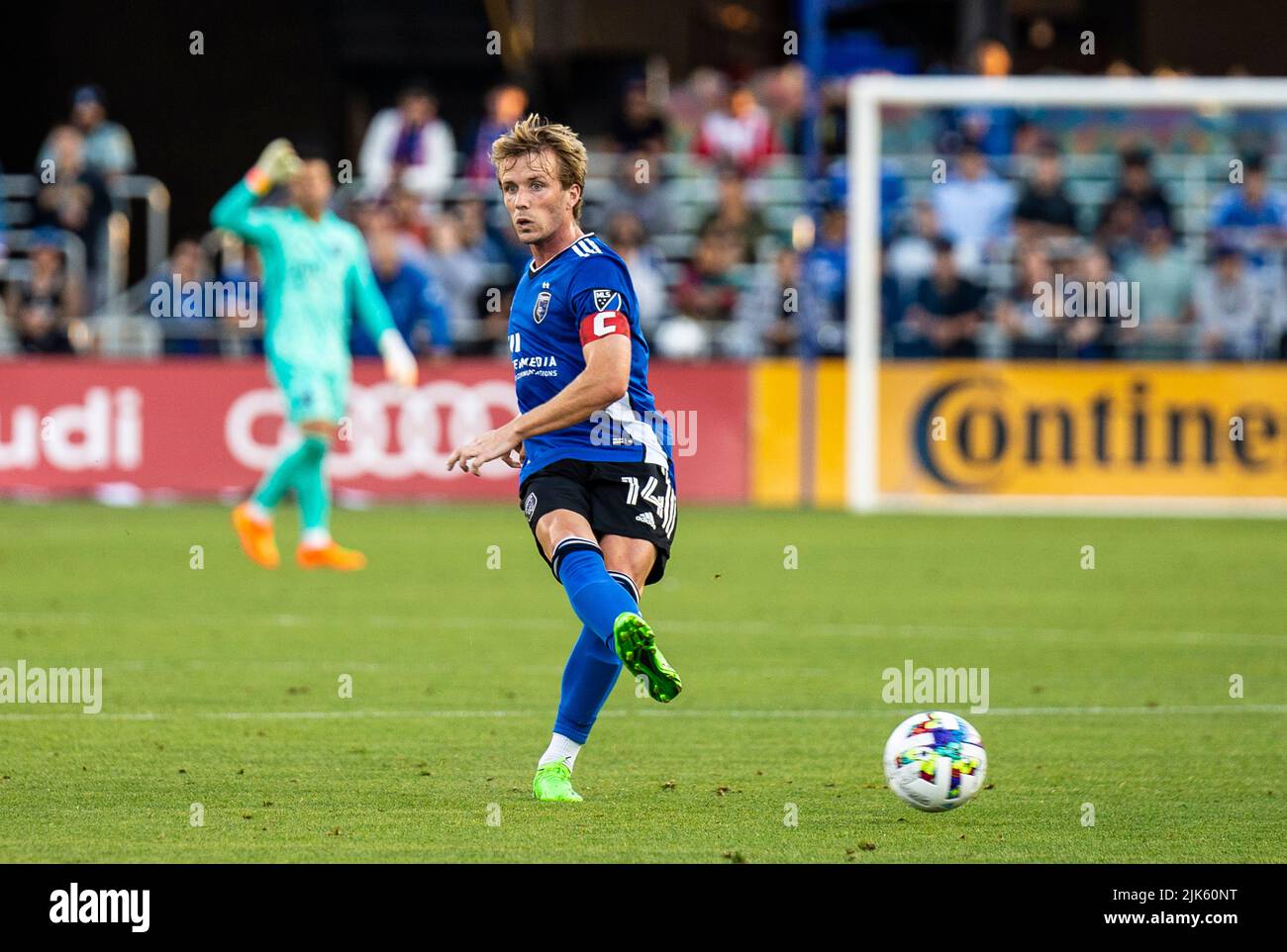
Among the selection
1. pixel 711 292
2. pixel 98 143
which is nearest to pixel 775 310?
pixel 711 292

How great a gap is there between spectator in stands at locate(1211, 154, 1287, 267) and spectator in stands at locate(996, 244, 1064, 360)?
182 cm

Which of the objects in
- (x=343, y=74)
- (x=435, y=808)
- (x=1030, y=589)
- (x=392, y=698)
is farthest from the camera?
(x=343, y=74)

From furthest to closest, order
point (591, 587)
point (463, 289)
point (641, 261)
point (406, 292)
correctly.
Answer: point (463, 289) < point (641, 261) < point (406, 292) < point (591, 587)

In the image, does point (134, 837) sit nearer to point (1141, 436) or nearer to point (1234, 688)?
point (1234, 688)

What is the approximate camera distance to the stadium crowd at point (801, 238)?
20.9 m

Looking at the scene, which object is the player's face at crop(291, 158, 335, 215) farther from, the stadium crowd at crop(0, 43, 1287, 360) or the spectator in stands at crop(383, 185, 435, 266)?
the spectator in stands at crop(383, 185, 435, 266)

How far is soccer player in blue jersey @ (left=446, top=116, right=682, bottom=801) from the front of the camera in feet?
22.5

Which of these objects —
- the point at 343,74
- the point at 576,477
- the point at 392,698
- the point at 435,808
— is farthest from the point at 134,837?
the point at 343,74

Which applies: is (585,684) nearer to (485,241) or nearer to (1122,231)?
(485,241)

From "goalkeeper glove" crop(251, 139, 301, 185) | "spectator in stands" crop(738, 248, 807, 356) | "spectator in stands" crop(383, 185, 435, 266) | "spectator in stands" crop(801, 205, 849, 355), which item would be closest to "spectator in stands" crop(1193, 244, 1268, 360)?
"spectator in stands" crop(801, 205, 849, 355)

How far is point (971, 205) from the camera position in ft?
71.8

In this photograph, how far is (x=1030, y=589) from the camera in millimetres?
14273

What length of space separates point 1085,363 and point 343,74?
442 inches

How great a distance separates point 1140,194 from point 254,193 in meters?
10.4
